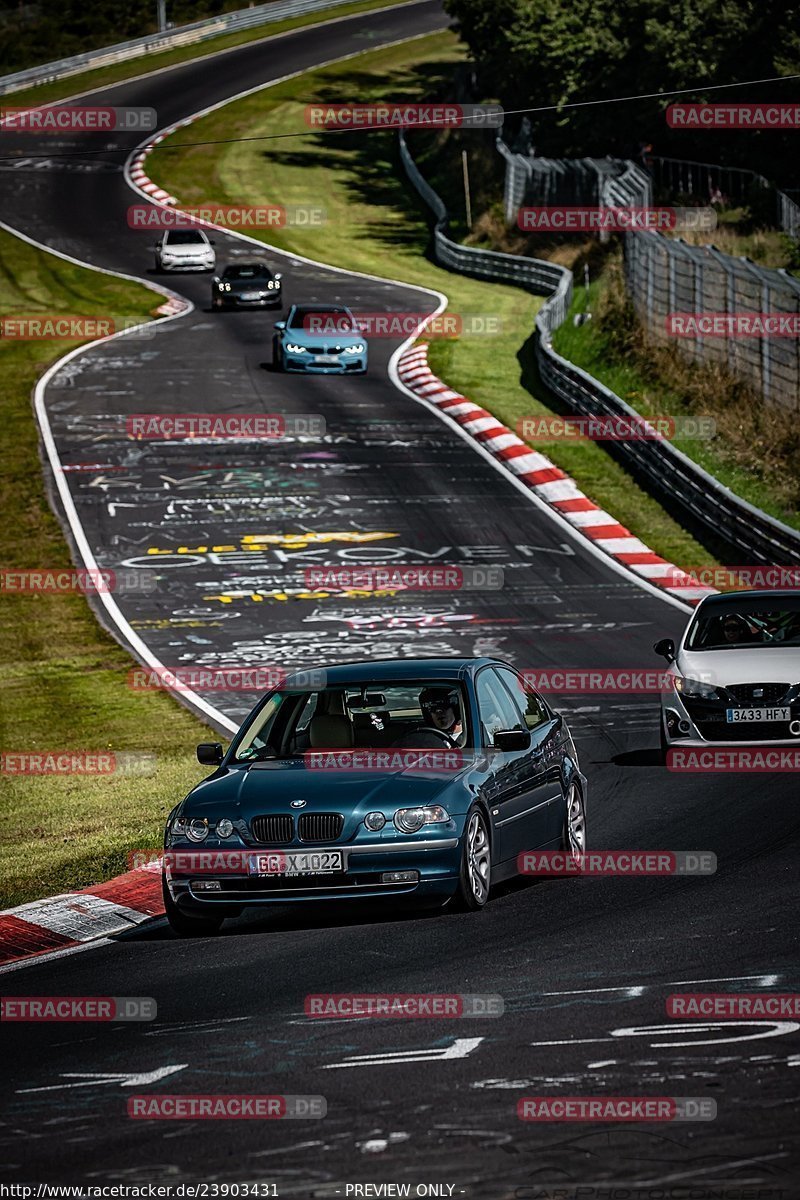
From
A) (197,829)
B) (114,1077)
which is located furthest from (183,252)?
(114,1077)

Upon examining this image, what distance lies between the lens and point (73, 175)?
7506cm

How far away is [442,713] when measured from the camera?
11531 mm

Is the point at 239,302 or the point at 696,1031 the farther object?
the point at 239,302

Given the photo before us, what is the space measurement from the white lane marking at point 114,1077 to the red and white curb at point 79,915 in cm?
284

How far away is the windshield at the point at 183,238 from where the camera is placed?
5683 cm

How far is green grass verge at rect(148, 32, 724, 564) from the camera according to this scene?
33.6 meters

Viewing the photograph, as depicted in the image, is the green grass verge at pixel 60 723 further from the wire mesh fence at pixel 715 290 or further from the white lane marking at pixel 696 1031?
the wire mesh fence at pixel 715 290

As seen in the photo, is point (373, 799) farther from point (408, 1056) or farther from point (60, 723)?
point (60, 723)

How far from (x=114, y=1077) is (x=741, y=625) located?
10.8 meters

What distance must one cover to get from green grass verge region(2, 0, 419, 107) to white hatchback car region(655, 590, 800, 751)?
74.5 m

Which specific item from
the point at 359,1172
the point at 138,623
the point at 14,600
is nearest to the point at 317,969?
the point at 359,1172

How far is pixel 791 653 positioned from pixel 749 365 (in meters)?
16.5

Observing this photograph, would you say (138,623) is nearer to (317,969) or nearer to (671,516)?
(671,516)

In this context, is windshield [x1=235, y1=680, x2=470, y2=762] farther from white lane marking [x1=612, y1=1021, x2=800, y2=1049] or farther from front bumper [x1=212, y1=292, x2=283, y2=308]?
front bumper [x1=212, y1=292, x2=283, y2=308]
